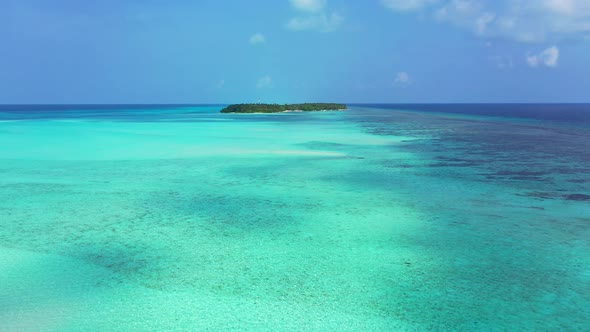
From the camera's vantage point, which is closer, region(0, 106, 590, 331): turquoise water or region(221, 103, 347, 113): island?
region(0, 106, 590, 331): turquoise water

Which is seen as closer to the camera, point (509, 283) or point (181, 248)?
point (509, 283)

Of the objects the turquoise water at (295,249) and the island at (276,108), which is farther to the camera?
the island at (276,108)

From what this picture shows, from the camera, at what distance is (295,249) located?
266 inches

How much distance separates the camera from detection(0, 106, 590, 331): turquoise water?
15.9 feet

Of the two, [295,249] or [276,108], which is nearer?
[295,249]

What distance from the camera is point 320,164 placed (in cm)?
1470

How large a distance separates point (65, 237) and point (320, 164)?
8553 millimetres

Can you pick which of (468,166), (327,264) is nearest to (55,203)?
(327,264)

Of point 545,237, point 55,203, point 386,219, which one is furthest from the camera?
point 55,203

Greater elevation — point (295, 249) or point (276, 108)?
point (276, 108)

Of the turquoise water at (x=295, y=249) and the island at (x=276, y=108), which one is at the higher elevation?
the island at (x=276, y=108)

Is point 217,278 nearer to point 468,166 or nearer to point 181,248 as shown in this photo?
point 181,248

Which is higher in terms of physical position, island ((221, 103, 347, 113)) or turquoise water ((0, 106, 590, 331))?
island ((221, 103, 347, 113))

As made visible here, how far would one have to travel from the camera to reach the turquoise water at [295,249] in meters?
4.86
